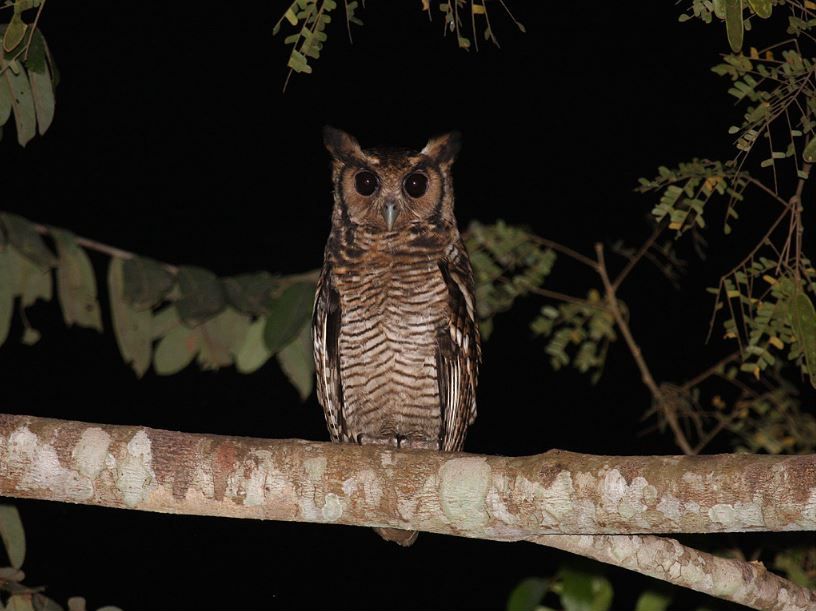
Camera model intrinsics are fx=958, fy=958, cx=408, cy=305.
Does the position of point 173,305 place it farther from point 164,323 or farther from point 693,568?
point 693,568

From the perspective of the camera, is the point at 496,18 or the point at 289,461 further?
the point at 496,18

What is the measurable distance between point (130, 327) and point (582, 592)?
1867 millimetres

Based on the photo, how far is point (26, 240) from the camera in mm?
3164

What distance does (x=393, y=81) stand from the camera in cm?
559

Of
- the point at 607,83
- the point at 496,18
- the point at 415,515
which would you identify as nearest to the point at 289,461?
the point at 415,515

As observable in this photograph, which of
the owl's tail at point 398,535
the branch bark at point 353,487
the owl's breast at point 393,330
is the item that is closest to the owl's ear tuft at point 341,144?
the owl's breast at point 393,330

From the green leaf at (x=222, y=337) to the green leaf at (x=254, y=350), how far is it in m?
0.05

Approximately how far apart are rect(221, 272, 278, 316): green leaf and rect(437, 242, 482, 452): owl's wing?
0.66 metres

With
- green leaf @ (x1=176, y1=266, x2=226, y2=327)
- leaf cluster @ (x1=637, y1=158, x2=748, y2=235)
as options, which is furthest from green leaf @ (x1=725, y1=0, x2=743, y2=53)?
green leaf @ (x1=176, y1=266, x2=226, y2=327)

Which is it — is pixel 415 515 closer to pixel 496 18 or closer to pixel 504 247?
pixel 504 247

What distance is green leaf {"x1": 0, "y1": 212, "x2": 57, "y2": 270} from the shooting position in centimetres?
315

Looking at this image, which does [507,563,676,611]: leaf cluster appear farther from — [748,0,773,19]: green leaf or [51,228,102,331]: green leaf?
[51,228,102,331]: green leaf

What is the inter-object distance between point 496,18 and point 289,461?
96.7 inches

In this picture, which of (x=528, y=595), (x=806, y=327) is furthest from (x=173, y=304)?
(x=806, y=327)
